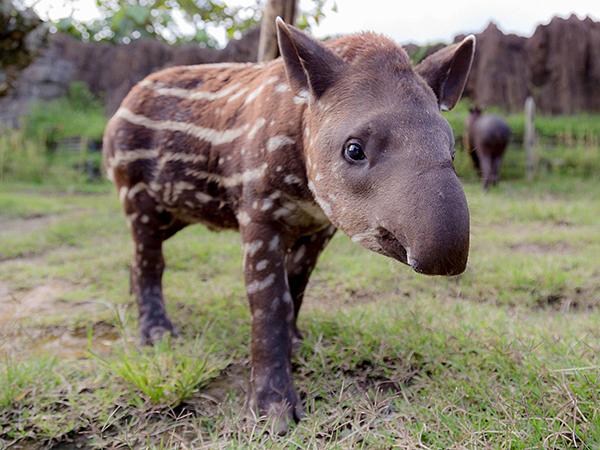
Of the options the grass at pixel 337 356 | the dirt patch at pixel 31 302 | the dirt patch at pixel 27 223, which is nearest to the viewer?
the grass at pixel 337 356

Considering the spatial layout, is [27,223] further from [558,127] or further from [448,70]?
[558,127]

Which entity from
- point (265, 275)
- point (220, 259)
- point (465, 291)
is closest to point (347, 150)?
point (265, 275)

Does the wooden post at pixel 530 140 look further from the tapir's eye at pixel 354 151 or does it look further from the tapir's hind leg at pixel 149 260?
the tapir's eye at pixel 354 151

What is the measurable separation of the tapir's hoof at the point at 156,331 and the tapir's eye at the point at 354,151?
1.51 meters

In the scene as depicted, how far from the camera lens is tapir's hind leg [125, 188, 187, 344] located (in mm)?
3059

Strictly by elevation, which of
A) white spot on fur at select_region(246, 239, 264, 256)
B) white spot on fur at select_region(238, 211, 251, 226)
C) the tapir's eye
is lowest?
white spot on fur at select_region(246, 239, 264, 256)

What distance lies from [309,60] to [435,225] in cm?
75

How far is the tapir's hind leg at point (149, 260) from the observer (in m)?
3.06

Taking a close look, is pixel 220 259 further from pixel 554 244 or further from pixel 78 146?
pixel 78 146

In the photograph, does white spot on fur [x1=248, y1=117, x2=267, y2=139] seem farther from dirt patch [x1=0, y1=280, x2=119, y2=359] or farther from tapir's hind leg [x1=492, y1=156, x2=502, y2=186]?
tapir's hind leg [x1=492, y1=156, x2=502, y2=186]

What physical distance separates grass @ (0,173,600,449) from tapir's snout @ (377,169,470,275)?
558mm

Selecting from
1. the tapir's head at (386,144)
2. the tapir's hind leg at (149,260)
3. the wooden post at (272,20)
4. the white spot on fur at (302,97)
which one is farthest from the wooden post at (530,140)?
the white spot on fur at (302,97)

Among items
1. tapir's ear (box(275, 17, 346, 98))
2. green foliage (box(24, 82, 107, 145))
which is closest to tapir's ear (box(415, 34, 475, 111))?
tapir's ear (box(275, 17, 346, 98))

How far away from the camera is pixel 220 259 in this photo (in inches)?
180
